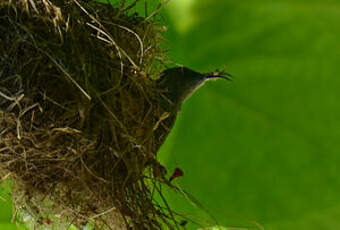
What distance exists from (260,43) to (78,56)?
0.51 m

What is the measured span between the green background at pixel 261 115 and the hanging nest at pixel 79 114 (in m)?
0.27

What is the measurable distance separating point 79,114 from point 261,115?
0.52 m

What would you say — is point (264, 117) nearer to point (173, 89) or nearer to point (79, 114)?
point (173, 89)

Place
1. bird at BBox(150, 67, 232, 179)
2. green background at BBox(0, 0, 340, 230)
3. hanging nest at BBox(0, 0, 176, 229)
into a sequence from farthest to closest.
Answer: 1. green background at BBox(0, 0, 340, 230)
2. bird at BBox(150, 67, 232, 179)
3. hanging nest at BBox(0, 0, 176, 229)

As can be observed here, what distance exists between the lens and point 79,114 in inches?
31.2

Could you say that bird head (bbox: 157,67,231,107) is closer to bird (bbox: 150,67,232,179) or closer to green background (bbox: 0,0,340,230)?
bird (bbox: 150,67,232,179)

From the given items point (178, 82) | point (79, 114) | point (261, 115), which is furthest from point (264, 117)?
point (79, 114)

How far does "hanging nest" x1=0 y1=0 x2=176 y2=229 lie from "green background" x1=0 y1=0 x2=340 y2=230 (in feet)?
0.88

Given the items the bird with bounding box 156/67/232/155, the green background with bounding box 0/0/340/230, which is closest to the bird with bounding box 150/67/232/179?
the bird with bounding box 156/67/232/155

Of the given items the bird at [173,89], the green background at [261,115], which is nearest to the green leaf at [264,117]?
the green background at [261,115]

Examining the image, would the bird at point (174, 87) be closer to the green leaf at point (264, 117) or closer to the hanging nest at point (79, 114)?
the hanging nest at point (79, 114)

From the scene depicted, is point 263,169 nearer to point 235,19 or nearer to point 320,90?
point 320,90

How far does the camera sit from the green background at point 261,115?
1149 millimetres

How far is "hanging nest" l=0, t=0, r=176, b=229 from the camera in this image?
776mm
